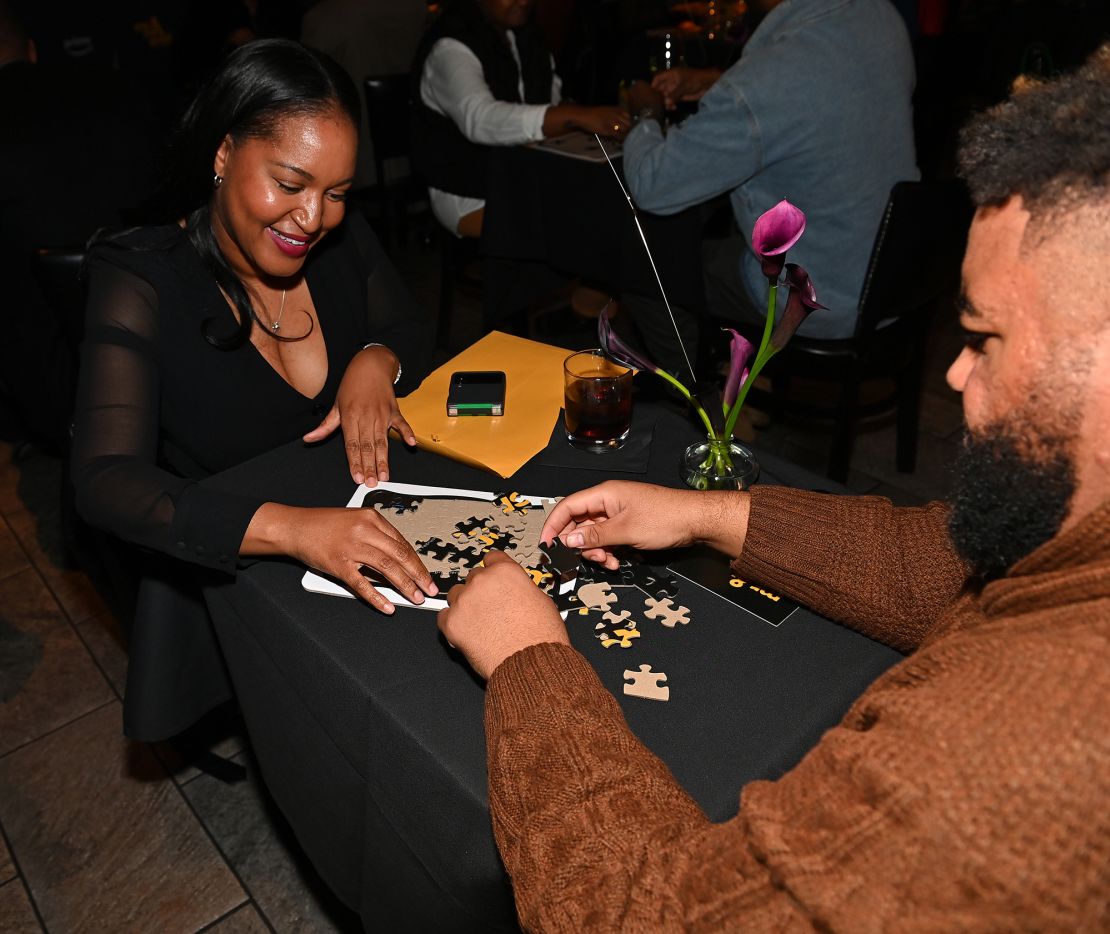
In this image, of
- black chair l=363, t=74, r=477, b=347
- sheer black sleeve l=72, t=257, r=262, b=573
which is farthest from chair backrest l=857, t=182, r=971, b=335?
black chair l=363, t=74, r=477, b=347

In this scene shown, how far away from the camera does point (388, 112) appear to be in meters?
4.39

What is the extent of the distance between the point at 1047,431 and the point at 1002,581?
6.8 inches

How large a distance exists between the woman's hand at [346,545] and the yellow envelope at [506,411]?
255 millimetres

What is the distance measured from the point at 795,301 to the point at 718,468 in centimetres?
34

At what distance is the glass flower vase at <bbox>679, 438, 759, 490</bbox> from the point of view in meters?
1.46

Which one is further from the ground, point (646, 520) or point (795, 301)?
point (795, 301)

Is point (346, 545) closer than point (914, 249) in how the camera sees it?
Yes

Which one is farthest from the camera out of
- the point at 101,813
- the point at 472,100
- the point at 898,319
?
the point at 472,100

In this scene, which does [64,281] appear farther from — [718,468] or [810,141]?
[810,141]

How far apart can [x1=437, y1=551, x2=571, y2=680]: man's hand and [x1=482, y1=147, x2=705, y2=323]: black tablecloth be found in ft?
6.68

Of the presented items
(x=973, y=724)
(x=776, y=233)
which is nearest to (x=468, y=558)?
(x=776, y=233)

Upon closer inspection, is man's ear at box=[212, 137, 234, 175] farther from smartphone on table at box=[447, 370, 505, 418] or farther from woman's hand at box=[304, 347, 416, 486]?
smartphone on table at box=[447, 370, 505, 418]

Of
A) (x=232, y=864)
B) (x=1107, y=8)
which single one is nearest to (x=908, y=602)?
(x=232, y=864)

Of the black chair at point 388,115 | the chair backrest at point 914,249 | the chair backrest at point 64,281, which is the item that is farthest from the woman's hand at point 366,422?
the black chair at point 388,115
